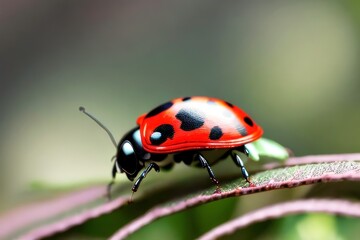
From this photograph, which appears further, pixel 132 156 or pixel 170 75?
pixel 170 75

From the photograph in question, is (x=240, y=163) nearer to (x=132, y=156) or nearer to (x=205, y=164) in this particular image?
(x=205, y=164)

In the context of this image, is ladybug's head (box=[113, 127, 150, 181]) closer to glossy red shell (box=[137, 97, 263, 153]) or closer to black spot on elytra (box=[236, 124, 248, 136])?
glossy red shell (box=[137, 97, 263, 153])

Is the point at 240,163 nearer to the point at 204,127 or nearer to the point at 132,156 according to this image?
the point at 204,127

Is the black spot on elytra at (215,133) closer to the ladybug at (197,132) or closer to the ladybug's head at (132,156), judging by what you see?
the ladybug at (197,132)

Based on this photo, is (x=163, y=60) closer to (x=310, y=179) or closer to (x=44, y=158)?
(x=44, y=158)

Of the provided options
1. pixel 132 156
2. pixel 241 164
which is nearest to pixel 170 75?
pixel 132 156

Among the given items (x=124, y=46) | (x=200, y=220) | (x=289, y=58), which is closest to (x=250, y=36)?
(x=289, y=58)
